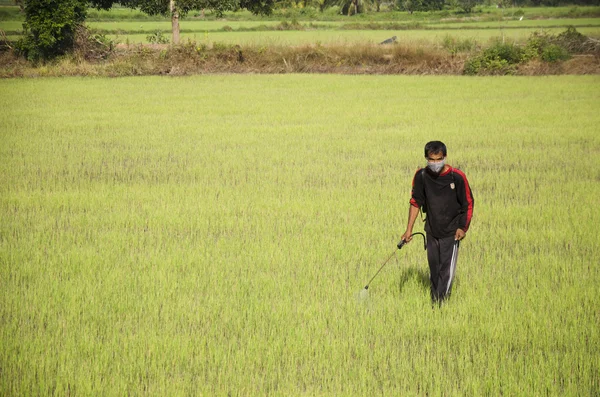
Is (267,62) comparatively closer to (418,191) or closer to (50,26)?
(50,26)

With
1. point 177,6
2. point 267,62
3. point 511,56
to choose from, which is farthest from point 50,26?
point 511,56

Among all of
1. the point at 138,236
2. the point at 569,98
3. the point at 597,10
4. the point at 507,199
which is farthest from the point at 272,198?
the point at 597,10

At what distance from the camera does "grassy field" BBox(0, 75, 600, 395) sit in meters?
4.89

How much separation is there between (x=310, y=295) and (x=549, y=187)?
5.57 meters

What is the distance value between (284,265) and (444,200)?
208 cm

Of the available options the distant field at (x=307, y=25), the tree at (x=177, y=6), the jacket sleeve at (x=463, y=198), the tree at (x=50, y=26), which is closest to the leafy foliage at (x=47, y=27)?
the tree at (x=50, y=26)

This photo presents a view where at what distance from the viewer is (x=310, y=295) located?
245 inches

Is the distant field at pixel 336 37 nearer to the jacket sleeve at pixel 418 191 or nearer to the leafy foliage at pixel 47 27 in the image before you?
the leafy foliage at pixel 47 27

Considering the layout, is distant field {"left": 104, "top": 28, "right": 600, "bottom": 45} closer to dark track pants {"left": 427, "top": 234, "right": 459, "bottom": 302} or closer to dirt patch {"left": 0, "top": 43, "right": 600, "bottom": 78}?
dirt patch {"left": 0, "top": 43, "right": 600, "bottom": 78}

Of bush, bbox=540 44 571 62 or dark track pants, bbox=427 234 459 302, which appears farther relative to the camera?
bush, bbox=540 44 571 62

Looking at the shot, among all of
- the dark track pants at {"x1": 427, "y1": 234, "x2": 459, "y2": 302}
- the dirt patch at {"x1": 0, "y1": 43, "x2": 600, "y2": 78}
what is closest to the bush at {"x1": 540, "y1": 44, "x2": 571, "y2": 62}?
the dirt patch at {"x1": 0, "y1": 43, "x2": 600, "y2": 78}

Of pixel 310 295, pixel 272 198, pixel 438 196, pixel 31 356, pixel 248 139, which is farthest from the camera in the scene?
pixel 248 139

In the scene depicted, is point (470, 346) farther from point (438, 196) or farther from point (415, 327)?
point (438, 196)

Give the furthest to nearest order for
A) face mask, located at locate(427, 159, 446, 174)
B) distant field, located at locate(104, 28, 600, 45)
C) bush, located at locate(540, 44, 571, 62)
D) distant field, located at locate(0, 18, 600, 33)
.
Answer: distant field, located at locate(0, 18, 600, 33) → distant field, located at locate(104, 28, 600, 45) → bush, located at locate(540, 44, 571, 62) → face mask, located at locate(427, 159, 446, 174)
